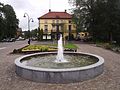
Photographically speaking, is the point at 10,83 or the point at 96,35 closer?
the point at 10,83

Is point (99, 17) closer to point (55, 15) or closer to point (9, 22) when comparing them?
point (55, 15)

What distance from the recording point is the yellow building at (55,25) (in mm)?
88938

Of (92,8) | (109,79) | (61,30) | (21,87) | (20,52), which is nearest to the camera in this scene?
(21,87)

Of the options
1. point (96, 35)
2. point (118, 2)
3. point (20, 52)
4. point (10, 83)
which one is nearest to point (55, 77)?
point (10, 83)

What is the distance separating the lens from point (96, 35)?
55.6m

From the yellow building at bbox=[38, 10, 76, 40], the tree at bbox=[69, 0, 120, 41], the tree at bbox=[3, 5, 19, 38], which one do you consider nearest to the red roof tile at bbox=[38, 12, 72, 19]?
the yellow building at bbox=[38, 10, 76, 40]

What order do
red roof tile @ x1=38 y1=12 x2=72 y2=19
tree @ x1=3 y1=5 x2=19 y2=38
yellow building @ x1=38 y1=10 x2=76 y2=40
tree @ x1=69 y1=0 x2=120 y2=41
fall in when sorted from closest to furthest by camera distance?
tree @ x1=69 y1=0 x2=120 y2=41 < tree @ x1=3 y1=5 x2=19 y2=38 < yellow building @ x1=38 y1=10 x2=76 y2=40 < red roof tile @ x1=38 y1=12 x2=72 y2=19

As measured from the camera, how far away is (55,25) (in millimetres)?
89188

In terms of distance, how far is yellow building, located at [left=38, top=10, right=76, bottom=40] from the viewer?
88.9m

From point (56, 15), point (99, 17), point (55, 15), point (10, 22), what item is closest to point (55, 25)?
point (56, 15)

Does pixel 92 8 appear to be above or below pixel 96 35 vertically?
above

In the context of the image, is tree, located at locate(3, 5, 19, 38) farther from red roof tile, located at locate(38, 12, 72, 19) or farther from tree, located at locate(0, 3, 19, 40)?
red roof tile, located at locate(38, 12, 72, 19)

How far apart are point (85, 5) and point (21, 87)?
4940 cm

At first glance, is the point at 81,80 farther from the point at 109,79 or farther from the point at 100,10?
the point at 100,10
